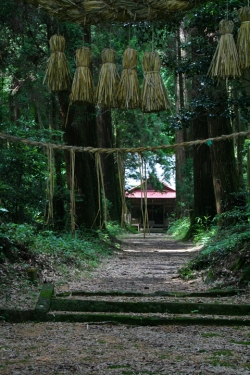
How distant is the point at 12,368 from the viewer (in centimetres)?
376

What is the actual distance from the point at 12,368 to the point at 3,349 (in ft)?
1.94

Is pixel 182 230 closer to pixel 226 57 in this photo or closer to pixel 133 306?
pixel 133 306

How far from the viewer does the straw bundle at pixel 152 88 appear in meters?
3.98

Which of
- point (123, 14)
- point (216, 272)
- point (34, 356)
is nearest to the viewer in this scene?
point (123, 14)

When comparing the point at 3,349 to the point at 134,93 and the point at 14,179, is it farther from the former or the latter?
the point at 14,179

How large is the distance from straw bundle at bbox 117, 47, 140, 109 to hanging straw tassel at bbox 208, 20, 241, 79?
1.85 ft

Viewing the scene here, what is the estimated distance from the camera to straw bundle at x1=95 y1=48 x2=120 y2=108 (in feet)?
13.1

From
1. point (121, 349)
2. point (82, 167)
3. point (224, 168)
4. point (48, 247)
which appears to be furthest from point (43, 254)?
point (224, 168)

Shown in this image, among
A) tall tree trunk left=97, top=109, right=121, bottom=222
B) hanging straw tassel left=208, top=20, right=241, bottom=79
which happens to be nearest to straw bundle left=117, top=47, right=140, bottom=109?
hanging straw tassel left=208, top=20, right=241, bottom=79

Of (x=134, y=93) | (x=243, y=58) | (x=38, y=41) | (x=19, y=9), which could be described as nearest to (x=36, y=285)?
(x=134, y=93)

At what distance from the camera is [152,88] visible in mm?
3984

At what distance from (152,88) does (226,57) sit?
552 millimetres

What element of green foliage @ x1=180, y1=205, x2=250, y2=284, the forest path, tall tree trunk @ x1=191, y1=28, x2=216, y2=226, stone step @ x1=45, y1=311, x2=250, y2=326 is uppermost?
tall tree trunk @ x1=191, y1=28, x2=216, y2=226

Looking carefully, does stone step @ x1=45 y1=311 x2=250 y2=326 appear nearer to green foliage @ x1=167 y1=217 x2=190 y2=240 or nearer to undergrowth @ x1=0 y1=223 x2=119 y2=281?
undergrowth @ x1=0 y1=223 x2=119 y2=281
